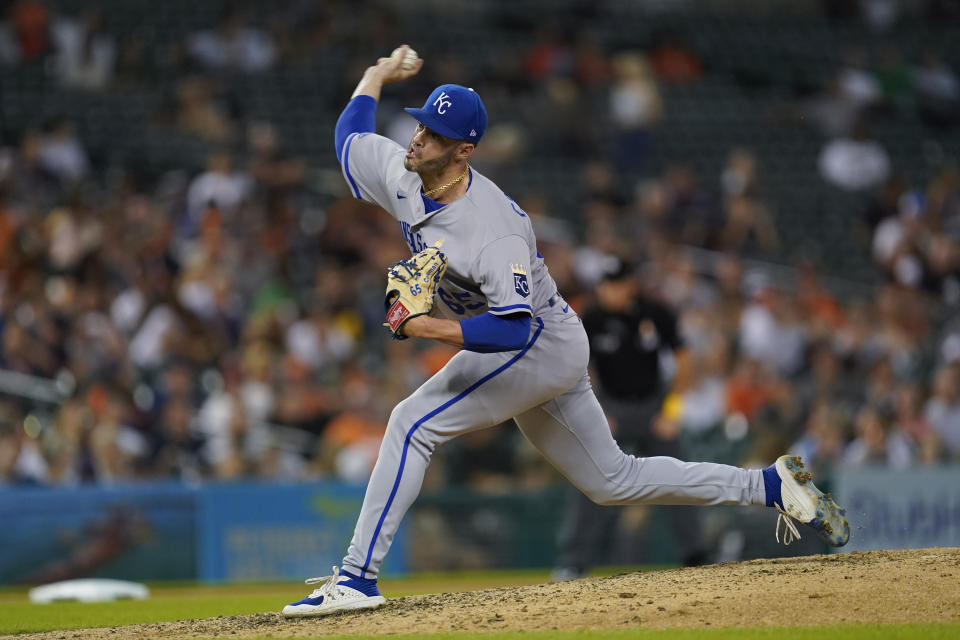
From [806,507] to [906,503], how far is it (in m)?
4.73

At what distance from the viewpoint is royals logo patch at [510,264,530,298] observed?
5246 mm

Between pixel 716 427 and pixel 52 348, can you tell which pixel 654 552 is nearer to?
pixel 716 427

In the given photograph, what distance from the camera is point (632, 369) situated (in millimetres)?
9148

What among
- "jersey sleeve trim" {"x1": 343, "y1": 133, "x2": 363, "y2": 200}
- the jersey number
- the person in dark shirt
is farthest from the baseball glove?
the person in dark shirt

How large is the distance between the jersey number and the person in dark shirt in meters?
3.37

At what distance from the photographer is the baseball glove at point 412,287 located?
5184 mm

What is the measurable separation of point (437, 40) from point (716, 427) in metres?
7.76

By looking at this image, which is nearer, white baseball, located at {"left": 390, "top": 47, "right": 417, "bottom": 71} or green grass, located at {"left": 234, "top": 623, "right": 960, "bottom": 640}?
green grass, located at {"left": 234, "top": 623, "right": 960, "bottom": 640}

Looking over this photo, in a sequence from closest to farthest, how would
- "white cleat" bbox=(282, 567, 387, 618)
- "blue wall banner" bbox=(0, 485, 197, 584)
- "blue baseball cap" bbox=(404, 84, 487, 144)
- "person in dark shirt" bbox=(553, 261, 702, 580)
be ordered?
"blue baseball cap" bbox=(404, 84, 487, 144) < "white cleat" bbox=(282, 567, 387, 618) < "person in dark shirt" bbox=(553, 261, 702, 580) < "blue wall banner" bbox=(0, 485, 197, 584)

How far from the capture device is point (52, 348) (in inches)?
449

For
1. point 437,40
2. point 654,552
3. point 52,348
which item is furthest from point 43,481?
point 437,40

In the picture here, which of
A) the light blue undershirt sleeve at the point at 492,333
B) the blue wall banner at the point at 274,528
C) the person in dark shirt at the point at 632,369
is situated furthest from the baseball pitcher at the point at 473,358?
the blue wall banner at the point at 274,528

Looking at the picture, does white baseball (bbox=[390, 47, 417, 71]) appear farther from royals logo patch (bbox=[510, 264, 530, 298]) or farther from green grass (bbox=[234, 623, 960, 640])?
green grass (bbox=[234, 623, 960, 640])

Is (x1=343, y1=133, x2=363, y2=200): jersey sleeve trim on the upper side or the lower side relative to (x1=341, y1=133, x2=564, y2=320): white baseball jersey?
upper
